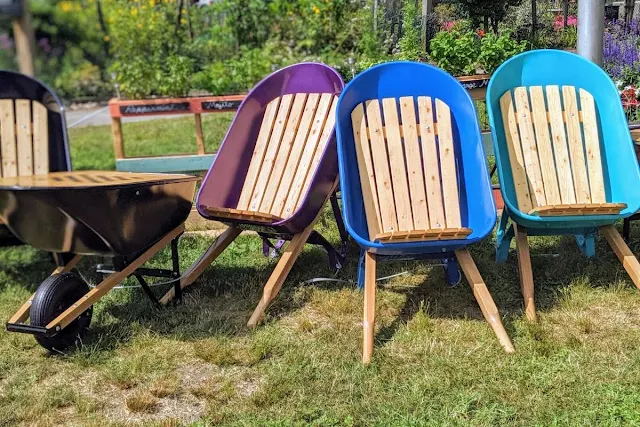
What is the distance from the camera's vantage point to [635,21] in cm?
503

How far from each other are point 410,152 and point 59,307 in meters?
1.90

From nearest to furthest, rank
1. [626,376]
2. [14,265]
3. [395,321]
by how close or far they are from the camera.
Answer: [626,376]
[395,321]
[14,265]

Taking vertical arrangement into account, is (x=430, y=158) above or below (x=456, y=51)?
below

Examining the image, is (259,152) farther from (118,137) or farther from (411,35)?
(118,137)

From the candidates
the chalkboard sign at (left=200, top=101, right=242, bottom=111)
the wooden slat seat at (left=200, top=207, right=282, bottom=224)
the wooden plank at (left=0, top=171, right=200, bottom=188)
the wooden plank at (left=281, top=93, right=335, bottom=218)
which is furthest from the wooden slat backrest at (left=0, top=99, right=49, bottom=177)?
the wooden plank at (left=281, top=93, right=335, bottom=218)

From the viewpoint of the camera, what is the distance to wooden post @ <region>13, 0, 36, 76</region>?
17.6 feet

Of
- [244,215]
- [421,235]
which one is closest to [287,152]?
[244,215]

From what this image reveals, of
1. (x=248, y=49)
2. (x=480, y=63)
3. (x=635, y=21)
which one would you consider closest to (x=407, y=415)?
(x=480, y=63)

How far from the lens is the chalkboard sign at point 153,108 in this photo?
5.91 metres

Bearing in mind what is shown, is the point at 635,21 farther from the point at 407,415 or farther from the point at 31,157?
the point at 31,157

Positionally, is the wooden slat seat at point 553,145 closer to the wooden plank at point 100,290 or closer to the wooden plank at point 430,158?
the wooden plank at point 430,158

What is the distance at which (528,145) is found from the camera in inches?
→ 155

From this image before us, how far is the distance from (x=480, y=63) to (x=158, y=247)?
2.61m

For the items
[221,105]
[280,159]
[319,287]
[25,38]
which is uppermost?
[25,38]
